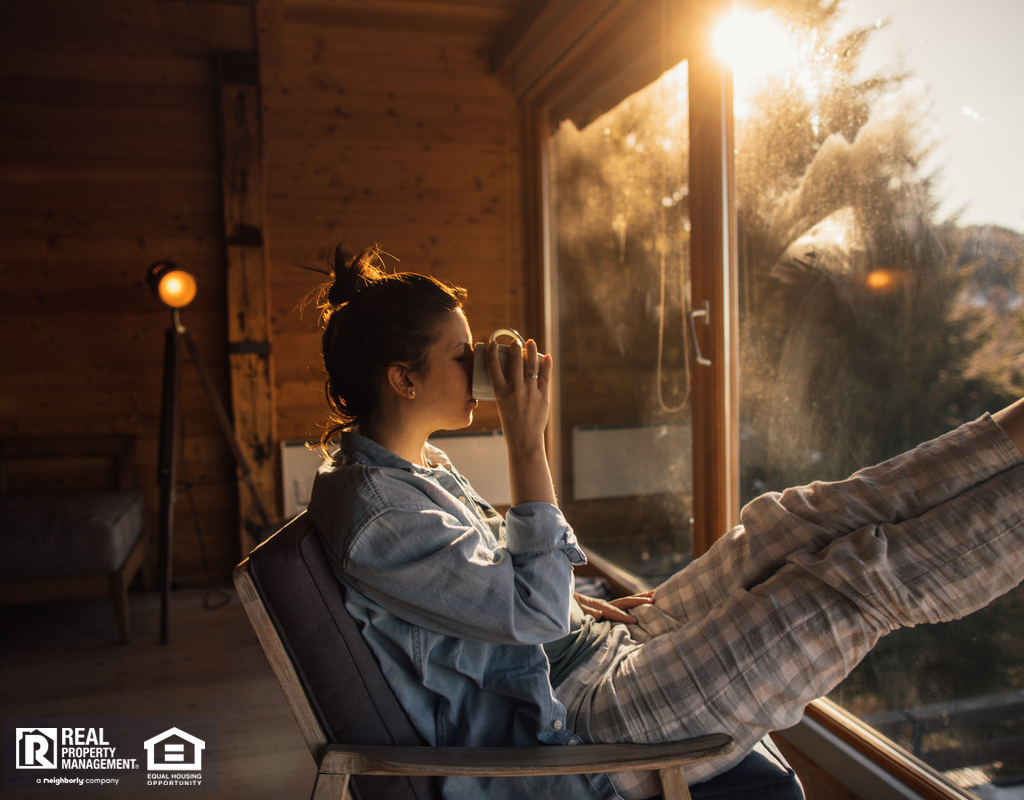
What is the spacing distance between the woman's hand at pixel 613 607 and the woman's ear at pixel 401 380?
574 mm

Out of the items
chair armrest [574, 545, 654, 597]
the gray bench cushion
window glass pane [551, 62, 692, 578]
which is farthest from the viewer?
chair armrest [574, 545, 654, 597]

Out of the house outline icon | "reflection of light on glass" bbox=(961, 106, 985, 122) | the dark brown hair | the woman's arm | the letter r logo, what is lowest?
the house outline icon

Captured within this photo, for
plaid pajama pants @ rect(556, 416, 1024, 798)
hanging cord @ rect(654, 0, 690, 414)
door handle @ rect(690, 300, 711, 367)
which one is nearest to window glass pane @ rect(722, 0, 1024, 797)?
door handle @ rect(690, 300, 711, 367)

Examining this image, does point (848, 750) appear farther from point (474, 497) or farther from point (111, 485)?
point (111, 485)

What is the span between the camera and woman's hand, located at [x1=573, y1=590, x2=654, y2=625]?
4.65 feet

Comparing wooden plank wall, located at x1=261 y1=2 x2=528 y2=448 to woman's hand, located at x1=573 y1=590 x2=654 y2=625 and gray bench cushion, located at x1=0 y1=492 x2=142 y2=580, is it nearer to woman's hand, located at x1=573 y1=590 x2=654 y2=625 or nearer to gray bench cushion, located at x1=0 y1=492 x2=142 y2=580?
gray bench cushion, located at x1=0 y1=492 x2=142 y2=580

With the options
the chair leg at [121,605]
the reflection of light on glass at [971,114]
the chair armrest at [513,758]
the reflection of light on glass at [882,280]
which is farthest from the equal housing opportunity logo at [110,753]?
the reflection of light on glass at [971,114]

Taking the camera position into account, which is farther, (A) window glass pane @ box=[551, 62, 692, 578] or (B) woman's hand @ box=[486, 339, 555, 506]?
(A) window glass pane @ box=[551, 62, 692, 578]

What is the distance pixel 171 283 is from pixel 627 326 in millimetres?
1839

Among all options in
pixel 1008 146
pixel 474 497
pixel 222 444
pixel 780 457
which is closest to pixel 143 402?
pixel 222 444

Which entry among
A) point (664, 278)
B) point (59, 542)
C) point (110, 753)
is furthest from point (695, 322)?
point (59, 542)

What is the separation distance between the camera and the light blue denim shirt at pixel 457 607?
0.97 m

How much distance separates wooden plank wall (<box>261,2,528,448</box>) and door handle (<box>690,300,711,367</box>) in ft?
5.41

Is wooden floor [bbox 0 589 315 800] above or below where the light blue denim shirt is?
below
